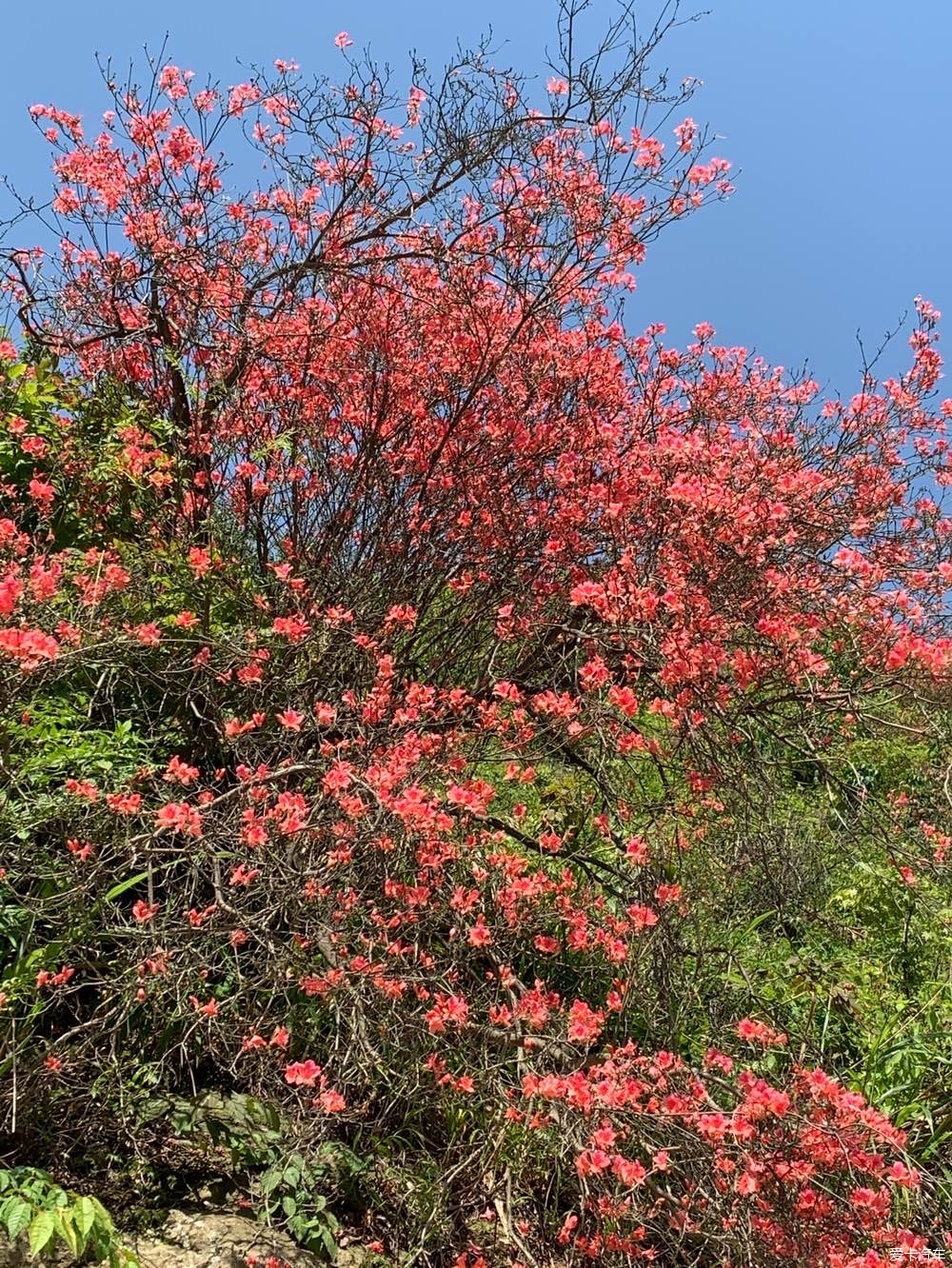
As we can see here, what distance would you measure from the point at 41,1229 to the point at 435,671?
2439 millimetres

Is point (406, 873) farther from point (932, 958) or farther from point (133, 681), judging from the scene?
point (932, 958)

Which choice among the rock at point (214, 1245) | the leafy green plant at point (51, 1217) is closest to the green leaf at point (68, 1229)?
the leafy green plant at point (51, 1217)

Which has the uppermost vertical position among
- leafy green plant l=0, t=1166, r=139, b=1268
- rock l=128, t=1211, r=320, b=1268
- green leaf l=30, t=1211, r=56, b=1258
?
green leaf l=30, t=1211, r=56, b=1258

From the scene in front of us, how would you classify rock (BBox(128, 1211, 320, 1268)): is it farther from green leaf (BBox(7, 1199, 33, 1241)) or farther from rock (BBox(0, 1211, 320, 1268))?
green leaf (BBox(7, 1199, 33, 1241))

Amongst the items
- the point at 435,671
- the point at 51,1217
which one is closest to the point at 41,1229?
the point at 51,1217

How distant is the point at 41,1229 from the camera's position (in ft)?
5.67

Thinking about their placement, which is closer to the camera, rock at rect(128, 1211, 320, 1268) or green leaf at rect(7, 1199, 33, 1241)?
green leaf at rect(7, 1199, 33, 1241)

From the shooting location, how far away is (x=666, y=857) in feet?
10.6

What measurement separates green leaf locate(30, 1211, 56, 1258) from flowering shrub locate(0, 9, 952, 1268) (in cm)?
51

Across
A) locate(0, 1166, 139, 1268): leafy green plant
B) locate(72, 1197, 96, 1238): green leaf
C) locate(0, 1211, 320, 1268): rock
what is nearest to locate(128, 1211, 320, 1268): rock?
locate(0, 1211, 320, 1268): rock

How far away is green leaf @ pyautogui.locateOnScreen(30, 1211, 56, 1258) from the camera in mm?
1695

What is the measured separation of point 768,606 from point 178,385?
3.18 metres

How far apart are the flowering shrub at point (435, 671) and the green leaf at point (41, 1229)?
0.51 metres

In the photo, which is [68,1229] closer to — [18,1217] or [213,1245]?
[18,1217]
